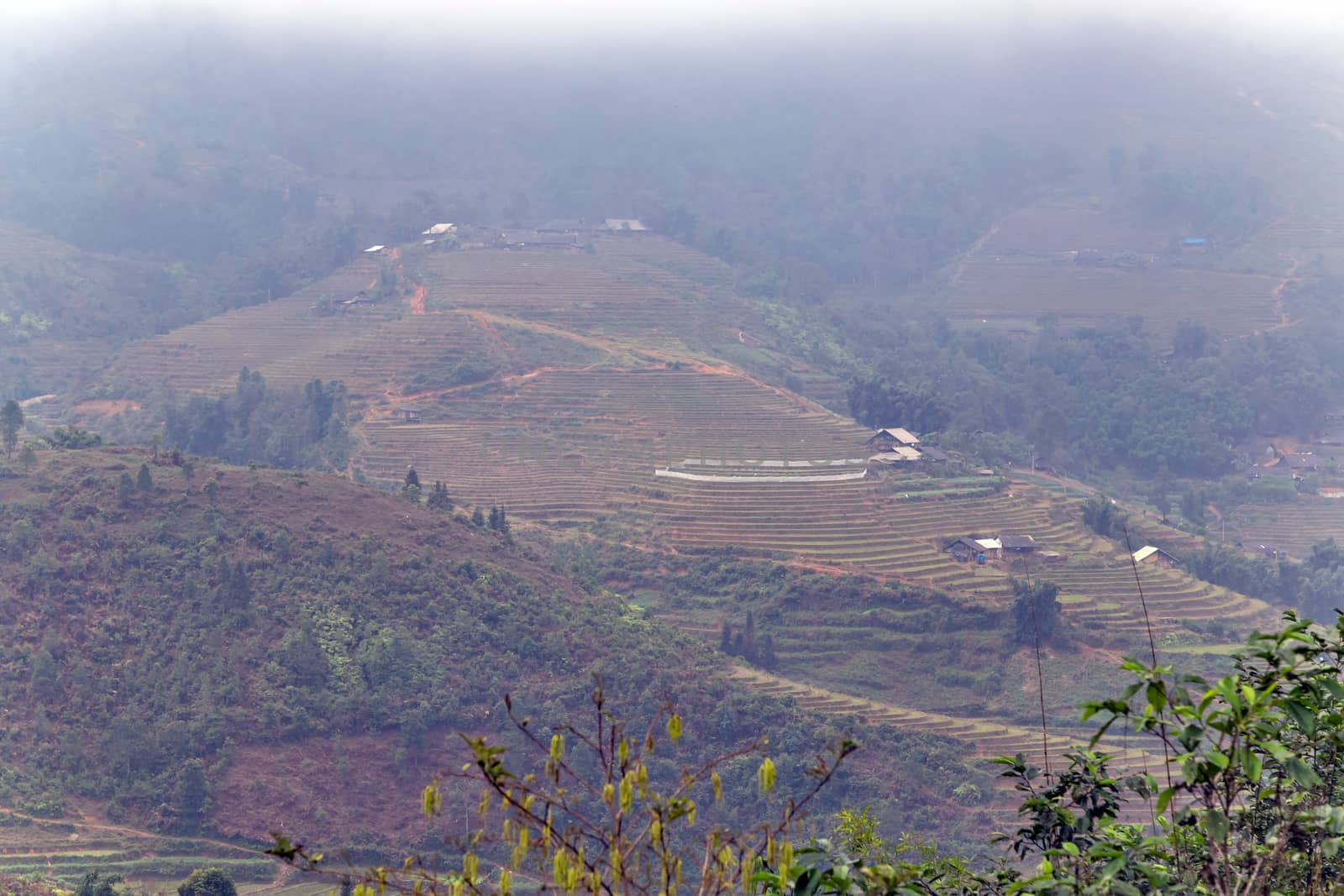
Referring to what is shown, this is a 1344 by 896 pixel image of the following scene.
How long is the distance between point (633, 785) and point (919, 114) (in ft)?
355

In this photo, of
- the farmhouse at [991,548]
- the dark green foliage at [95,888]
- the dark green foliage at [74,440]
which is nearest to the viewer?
the dark green foliage at [95,888]

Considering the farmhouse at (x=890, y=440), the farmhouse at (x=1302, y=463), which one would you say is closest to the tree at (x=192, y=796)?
the farmhouse at (x=890, y=440)

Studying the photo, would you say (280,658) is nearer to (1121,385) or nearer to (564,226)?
(1121,385)

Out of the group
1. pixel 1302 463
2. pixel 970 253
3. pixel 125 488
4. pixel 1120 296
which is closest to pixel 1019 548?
pixel 125 488

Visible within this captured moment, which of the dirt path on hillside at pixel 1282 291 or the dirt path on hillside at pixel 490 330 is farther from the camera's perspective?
the dirt path on hillside at pixel 1282 291

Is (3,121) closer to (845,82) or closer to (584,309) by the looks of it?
(584,309)

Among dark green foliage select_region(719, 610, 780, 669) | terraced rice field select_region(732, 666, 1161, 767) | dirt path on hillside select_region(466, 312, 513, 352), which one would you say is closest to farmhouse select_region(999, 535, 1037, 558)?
terraced rice field select_region(732, 666, 1161, 767)

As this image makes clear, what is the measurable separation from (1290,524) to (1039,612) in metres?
24.8

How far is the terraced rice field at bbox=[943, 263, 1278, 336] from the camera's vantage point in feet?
239

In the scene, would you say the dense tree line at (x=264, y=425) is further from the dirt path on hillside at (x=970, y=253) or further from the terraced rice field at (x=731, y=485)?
the dirt path on hillside at (x=970, y=253)

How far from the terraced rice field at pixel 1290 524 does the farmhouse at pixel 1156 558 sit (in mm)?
10821

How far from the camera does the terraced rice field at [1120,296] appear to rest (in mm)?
72750

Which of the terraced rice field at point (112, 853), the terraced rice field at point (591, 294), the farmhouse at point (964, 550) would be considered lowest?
the terraced rice field at point (112, 853)

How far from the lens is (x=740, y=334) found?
200ft
